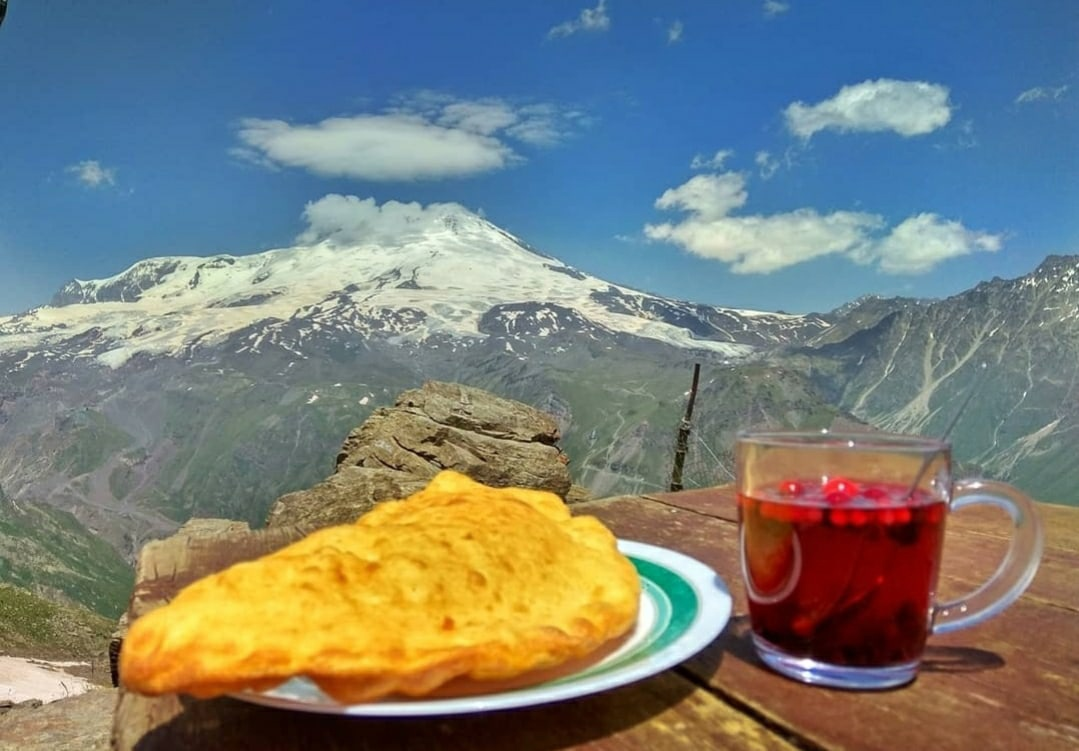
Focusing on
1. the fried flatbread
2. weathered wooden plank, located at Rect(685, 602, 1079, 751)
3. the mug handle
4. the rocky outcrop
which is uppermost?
the mug handle

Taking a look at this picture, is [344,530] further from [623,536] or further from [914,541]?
[623,536]

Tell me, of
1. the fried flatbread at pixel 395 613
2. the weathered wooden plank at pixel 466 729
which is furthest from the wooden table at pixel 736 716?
the fried flatbread at pixel 395 613

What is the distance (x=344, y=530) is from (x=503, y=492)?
44 cm

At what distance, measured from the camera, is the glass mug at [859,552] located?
1.37 meters

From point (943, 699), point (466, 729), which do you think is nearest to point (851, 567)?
point (943, 699)

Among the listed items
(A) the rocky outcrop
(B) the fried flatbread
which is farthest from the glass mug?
(A) the rocky outcrop

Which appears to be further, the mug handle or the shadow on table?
the shadow on table

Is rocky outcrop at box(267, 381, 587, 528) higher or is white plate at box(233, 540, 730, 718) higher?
white plate at box(233, 540, 730, 718)

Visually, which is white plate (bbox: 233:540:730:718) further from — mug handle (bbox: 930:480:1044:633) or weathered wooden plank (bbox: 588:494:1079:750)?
mug handle (bbox: 930:480:1044:633)

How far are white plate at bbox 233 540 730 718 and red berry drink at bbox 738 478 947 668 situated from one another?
15 centimetres

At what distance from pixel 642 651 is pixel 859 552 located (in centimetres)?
39

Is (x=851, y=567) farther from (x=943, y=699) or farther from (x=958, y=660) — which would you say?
(x=958, y=660)

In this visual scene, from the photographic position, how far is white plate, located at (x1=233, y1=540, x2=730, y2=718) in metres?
1.13

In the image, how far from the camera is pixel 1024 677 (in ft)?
5.03
